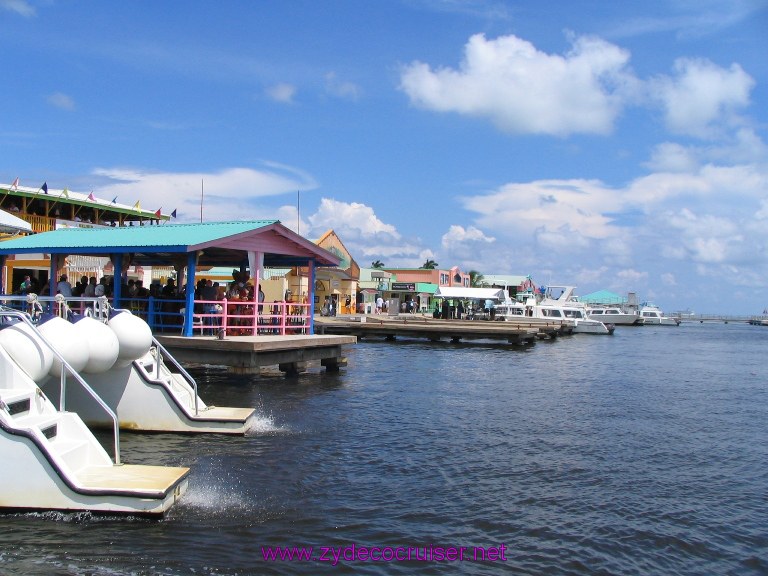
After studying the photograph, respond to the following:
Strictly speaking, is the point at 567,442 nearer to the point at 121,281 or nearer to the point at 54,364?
the point at 54,364

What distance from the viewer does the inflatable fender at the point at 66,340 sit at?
10.8 m

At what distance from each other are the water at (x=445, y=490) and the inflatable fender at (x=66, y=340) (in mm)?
1813

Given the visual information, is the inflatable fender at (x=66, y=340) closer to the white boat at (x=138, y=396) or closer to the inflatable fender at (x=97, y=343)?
the inflatable fender at (x=97, y=343)

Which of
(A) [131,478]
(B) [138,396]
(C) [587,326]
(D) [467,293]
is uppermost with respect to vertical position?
(D) [467,293]

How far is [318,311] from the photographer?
2251 inches

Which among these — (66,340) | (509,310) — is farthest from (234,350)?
(509,310)

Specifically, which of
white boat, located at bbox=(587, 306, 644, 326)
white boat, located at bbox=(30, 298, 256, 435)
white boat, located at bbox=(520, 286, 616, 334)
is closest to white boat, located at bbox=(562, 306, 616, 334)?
white boat, located at bbox=(520, 286, 616, 334)

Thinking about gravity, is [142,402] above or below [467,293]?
below

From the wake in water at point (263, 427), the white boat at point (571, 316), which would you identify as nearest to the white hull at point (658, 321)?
the white boat at point (571, 316)

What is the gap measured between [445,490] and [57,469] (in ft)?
17.5

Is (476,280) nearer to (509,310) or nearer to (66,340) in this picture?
(509,310)

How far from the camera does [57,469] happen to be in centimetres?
814

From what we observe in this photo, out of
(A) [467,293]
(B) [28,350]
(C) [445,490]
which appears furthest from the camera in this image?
(A) [467,293]

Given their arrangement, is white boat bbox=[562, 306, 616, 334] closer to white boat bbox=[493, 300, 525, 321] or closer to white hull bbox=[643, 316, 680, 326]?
white boat bbox=[493, 300, 525, 321]
